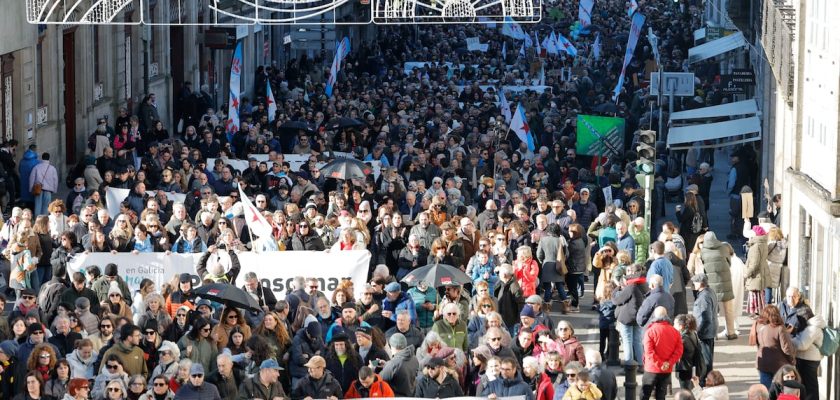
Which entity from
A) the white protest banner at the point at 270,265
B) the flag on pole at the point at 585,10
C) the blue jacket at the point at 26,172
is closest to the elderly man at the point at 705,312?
the white protest banner at the point at 270,265

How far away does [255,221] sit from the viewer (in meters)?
24.3

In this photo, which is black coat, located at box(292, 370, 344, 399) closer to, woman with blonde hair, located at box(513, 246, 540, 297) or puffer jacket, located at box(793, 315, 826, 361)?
puffer jacket, located at box(793, 315, 826, 361)

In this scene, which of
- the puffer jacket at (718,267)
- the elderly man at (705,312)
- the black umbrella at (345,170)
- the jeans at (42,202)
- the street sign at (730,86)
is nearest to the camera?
the elderly man at (705,312)

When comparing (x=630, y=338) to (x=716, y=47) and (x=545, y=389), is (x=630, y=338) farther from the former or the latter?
(x=716, y=47)

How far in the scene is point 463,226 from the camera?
2502 cm

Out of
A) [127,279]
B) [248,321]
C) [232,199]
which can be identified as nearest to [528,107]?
[232,199]

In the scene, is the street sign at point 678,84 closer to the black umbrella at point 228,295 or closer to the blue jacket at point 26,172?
the blue jacket at point 26,172

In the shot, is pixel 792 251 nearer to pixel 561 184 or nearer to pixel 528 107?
pixel 561 184

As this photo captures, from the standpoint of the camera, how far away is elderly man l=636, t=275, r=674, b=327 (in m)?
21.0

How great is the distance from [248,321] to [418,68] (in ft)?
118

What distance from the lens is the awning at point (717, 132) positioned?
36375mm

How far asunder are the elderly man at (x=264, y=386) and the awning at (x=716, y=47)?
98.7ft

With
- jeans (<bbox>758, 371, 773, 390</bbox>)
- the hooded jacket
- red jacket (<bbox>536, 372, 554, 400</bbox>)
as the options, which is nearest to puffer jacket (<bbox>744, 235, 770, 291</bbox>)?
jeans (<bbox>758, 371, 773, 390</bbox>)

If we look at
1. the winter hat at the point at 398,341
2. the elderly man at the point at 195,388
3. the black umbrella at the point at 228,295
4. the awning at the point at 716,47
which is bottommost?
the elderly man at the point at 195,388
